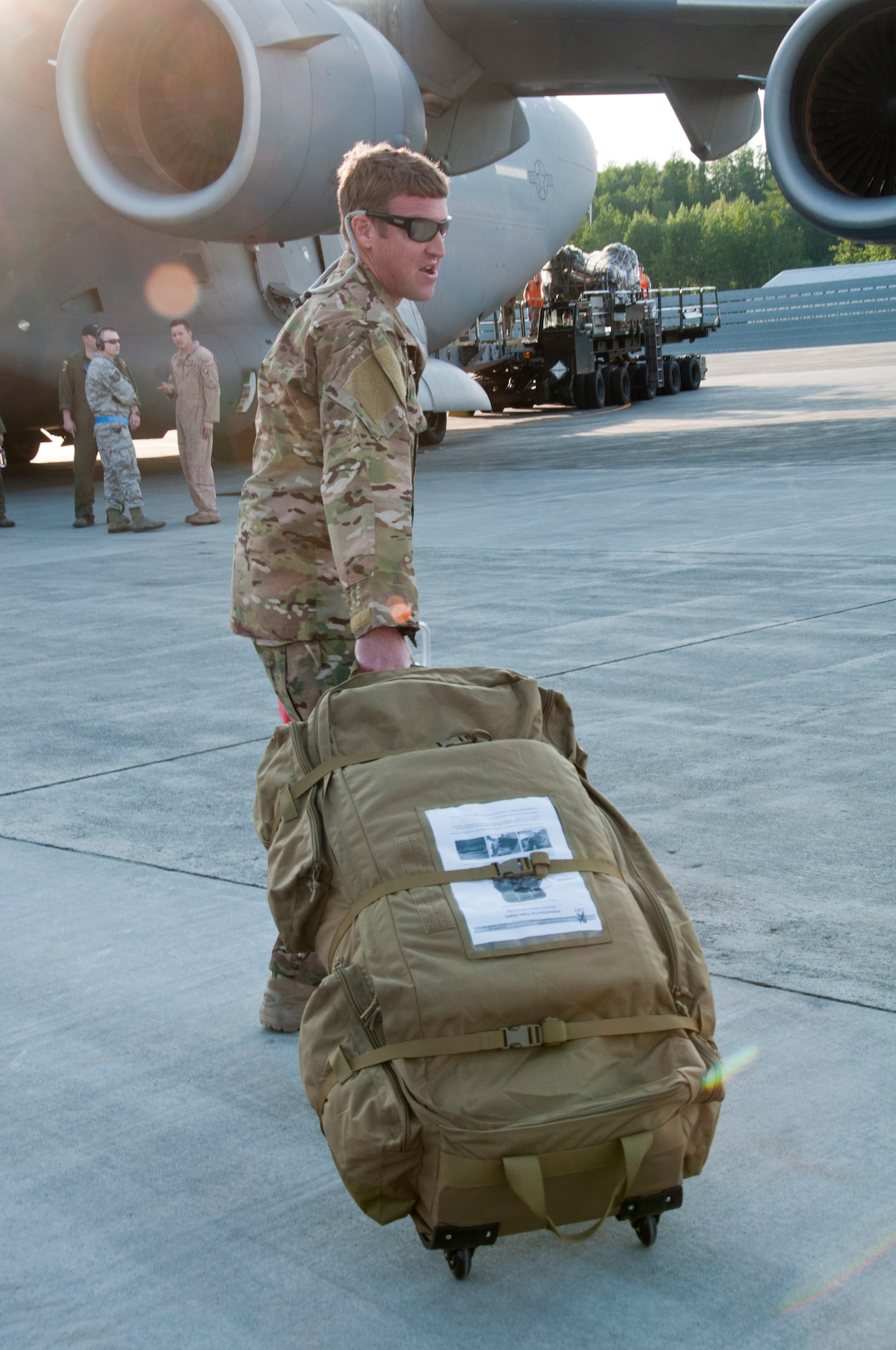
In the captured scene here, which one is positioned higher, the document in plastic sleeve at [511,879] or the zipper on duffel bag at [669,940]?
the document in plastic sleeve at [511,879]

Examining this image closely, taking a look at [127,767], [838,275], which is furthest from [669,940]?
[838,275]

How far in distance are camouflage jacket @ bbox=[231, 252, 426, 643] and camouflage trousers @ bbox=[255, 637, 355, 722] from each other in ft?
0.11

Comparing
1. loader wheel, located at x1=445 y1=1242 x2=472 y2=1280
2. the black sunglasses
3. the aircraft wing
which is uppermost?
the aircraft wing

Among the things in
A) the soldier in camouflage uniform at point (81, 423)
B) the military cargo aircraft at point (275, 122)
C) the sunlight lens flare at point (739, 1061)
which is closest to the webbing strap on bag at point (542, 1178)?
the sunlight lens flare at point (739, 1061)

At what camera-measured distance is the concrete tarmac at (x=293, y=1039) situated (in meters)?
2.30

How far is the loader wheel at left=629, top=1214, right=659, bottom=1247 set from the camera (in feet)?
7.71

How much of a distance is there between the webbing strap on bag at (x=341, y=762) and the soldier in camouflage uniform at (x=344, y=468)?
16.4 inches

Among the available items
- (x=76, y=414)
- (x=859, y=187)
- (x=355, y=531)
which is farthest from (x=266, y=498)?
(x=76, y=414)

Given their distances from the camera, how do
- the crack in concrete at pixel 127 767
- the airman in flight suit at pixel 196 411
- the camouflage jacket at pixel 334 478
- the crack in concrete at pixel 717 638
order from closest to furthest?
1. the camouflage jacket at pixel 334 478
2. the crack in concrete at pixel 127 767
3. the crack in concrete at pixel 717 638
4. the airman in flight suit at pixel 196 411

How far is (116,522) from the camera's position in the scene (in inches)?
527

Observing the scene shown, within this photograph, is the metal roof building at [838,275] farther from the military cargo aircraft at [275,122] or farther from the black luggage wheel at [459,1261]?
the black luggage wheel at [459,1261]

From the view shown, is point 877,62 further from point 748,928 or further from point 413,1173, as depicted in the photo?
point 413,1173

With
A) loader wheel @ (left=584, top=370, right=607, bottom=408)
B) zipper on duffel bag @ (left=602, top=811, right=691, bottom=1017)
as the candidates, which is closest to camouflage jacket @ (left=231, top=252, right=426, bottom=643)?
zipper on duffel bag @ (left=602, top=811, right=691, bottom=1017)

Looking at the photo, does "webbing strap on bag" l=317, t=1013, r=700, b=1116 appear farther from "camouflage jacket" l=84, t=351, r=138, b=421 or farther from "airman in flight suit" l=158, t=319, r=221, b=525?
"camouflage jacket" l=84, t=351, r=138, b=421
